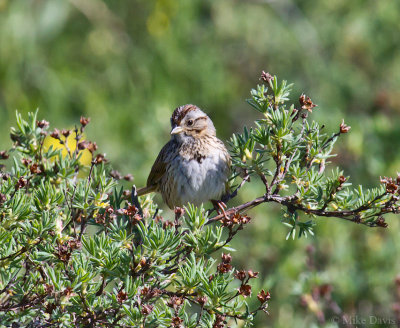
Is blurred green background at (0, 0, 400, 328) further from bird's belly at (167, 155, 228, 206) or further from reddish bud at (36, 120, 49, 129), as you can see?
reddish bud at (36, 120, 49, 129)

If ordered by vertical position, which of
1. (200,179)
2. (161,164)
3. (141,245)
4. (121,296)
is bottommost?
(121,296)

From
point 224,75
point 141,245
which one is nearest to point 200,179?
point 141,245

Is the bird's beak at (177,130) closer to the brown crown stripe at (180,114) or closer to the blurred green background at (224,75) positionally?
the brown crown stripe at (180,114)

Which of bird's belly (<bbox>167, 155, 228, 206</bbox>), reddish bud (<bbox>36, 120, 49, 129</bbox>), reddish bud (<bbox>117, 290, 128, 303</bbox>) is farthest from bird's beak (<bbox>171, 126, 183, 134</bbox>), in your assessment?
reddish bud (<bbox>117, 290, 128, 303</bbox>)

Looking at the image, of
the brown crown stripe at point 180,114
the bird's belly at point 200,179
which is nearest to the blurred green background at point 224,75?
the bird's belly at point 200,179

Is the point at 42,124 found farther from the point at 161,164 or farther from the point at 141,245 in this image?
the point at 161,164

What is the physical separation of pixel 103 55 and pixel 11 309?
5.26 m

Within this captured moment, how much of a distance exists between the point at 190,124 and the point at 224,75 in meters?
2.96

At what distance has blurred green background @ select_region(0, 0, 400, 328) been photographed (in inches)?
214

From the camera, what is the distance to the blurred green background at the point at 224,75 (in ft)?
17.9

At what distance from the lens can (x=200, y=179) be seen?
4.18m

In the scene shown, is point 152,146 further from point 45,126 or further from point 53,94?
point 45,126

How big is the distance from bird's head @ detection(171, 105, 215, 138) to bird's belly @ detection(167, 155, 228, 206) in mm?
197

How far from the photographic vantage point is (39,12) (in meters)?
7.00
